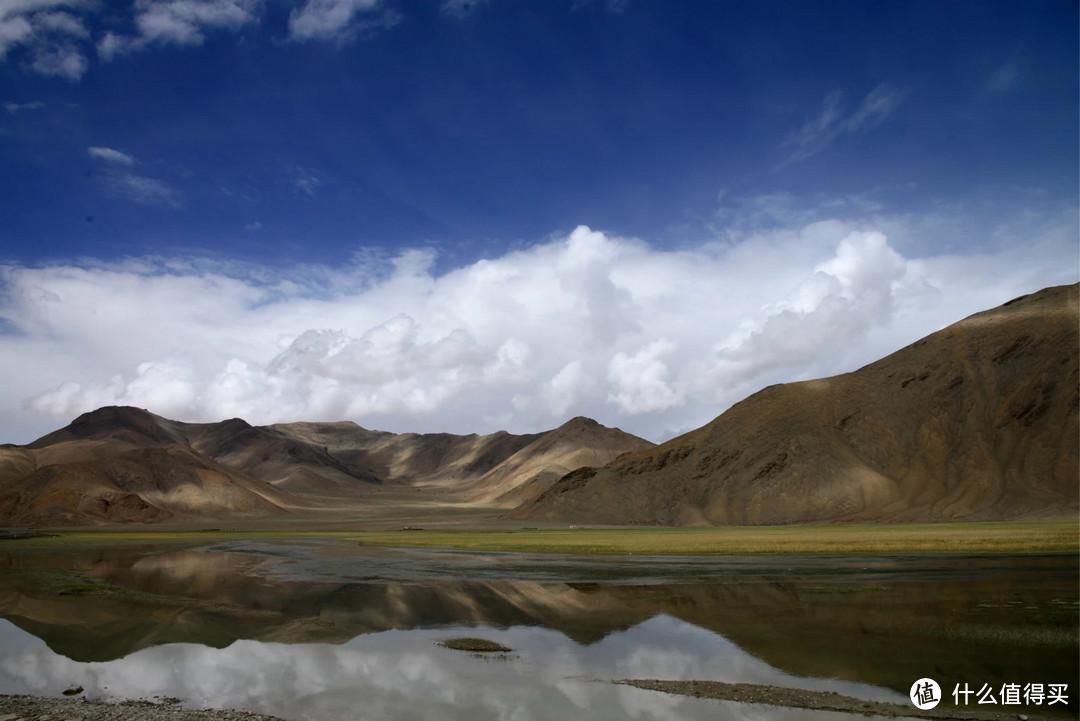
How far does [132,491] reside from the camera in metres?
134

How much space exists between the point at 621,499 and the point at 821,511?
107 ft

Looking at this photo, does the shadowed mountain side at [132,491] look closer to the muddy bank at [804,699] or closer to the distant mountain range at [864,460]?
the distant mountain range at [864,460]

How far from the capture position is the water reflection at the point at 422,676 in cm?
1501

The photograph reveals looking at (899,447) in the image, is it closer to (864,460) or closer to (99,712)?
(864,460)

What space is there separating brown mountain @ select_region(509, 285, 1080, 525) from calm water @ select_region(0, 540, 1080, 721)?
58.1m

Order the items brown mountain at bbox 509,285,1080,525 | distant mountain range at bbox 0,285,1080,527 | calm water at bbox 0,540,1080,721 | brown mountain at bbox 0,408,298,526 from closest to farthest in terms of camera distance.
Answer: calm water at bbox 0,540,1080,721, brown mountain at bbox 509,285,1080,525, distant mountain range at bbox 0,285,1080,527, brown mountain at bbox 0,408,298,526

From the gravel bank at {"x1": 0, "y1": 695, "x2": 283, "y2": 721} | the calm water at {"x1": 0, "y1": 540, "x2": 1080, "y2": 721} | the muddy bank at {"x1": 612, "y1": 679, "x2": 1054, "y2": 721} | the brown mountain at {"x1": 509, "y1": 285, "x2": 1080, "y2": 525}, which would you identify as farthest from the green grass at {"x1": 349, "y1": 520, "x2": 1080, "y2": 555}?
the gravel bank at {"x1": 0, "y1": 695, "x2": 283, "y2": 721}

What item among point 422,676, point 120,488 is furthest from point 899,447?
point 120,488

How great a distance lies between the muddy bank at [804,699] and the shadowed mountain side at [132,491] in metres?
120

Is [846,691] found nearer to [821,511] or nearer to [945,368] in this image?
Answer: [821,511]

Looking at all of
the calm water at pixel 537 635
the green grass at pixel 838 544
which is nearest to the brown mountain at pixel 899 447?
the green grass at pixel 838 544

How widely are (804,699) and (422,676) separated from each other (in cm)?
859

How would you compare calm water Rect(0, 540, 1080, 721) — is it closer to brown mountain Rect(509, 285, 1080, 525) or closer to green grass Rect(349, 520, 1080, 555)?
green grass Rect(349, 520, 1080, 555)

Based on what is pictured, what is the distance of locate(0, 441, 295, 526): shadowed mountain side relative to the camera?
114 metres
